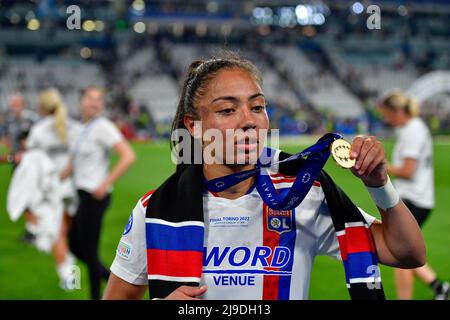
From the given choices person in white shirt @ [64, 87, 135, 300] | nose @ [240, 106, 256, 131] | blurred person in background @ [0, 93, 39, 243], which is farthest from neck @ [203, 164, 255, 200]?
blurred person in background @ [0, 93, 39, 243]

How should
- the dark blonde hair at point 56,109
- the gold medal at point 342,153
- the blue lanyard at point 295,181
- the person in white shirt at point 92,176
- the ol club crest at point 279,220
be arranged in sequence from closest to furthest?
the gold medal at point 342,153
the blue lanyard at point 295,181
the ol club crest at point 279,220
the person in white shirt at point 92,176
the dark blonde hair at point 56,109

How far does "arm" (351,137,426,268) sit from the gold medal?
0.06ft

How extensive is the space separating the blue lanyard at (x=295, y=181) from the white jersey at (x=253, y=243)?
0.06 m

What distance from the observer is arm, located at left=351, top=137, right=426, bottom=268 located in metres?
1.68

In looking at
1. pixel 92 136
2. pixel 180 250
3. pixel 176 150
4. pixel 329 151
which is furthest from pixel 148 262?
pixel 92 136

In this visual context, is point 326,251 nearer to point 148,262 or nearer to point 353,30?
point 148,262

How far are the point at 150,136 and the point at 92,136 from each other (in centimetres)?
2564

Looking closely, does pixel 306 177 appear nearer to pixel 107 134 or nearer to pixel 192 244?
pixel 192 244

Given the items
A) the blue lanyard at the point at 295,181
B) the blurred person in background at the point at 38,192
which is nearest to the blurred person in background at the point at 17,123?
the blurred person in background at the point at 38,192

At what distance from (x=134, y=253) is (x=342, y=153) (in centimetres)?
77

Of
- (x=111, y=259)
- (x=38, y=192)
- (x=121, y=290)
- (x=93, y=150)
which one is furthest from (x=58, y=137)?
(x=121, y=290)

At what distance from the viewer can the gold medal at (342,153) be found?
1665mm

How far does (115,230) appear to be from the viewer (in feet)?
29.9

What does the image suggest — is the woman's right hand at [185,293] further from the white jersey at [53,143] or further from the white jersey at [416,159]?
the white jersey at [53,143]
